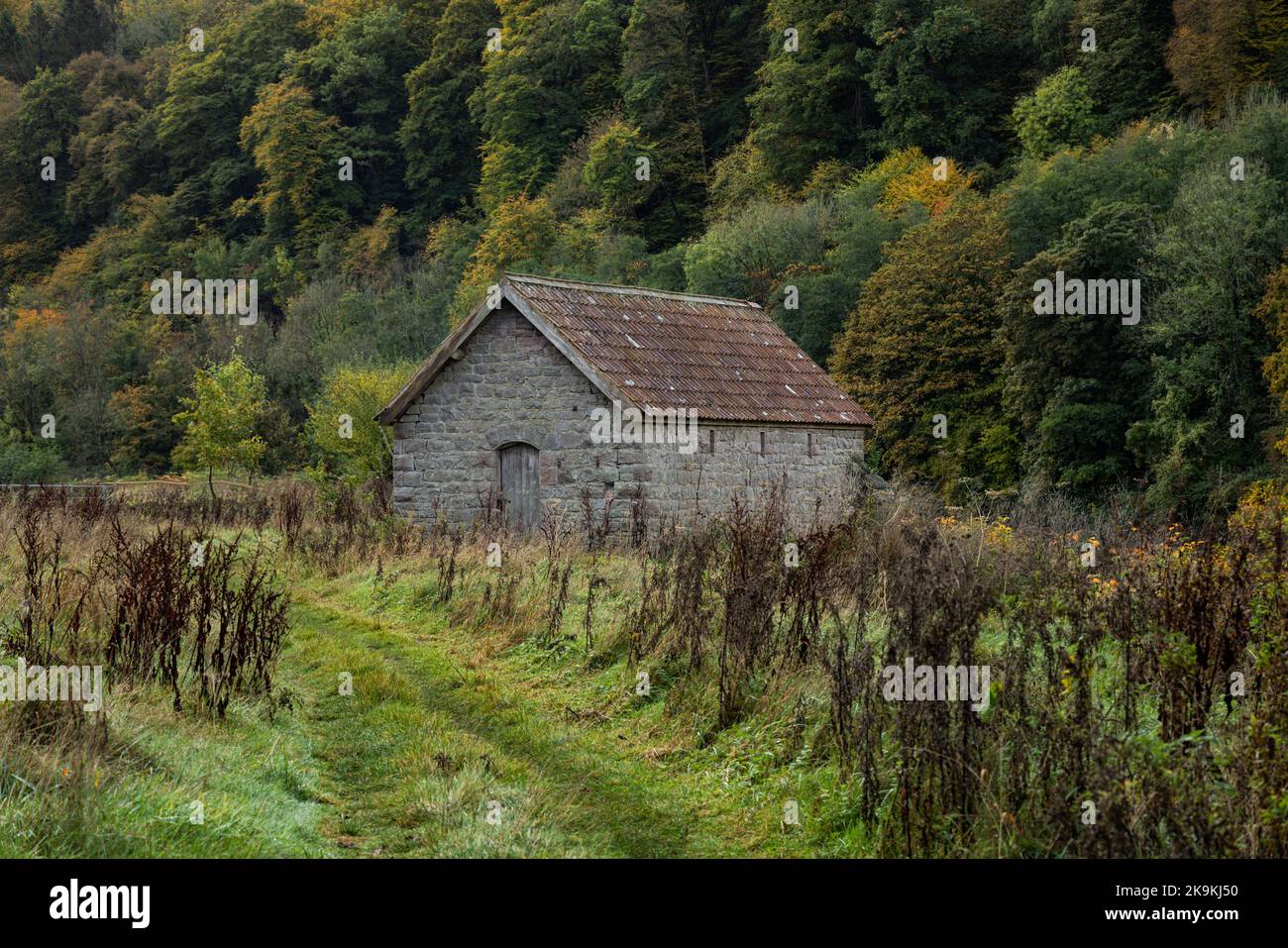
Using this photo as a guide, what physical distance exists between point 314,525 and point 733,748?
50.7 feet

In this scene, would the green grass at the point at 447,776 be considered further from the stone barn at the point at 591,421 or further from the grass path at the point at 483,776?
the stone barn at the point at 591,421

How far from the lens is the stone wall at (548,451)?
67.3ft

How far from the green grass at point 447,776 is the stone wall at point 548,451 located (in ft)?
30.2

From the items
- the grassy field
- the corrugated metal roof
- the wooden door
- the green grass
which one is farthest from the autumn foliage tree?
the green grass

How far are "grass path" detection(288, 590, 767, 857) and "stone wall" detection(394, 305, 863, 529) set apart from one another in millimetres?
9149

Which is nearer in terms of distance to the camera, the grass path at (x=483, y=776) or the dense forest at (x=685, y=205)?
the grass path at (x=483, y=776)

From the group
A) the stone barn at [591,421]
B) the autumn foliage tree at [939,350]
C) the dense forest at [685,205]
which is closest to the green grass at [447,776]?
the stone barn at [591,421]

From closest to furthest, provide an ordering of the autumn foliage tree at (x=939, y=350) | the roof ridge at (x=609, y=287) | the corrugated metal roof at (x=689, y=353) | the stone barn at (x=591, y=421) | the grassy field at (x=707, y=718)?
1. the grassy field at (x=707, y=718)
2. the stone barn at (x=591, y=421)
3. the corrugated metal roof at (x=689, y=353)
4. the roof ridge at (x=609, y=287)
5. the autumn foliage tree at (x=939, y=350)

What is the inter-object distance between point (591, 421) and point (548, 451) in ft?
3.25

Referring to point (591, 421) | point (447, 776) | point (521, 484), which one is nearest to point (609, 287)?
point (591, 421)

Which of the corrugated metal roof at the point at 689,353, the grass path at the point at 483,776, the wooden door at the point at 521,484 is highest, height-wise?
the corrugated metal roof at the point at 689,353

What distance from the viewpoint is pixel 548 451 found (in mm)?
21016

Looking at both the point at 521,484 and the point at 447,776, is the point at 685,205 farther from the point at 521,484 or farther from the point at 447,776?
the point at 447,776
